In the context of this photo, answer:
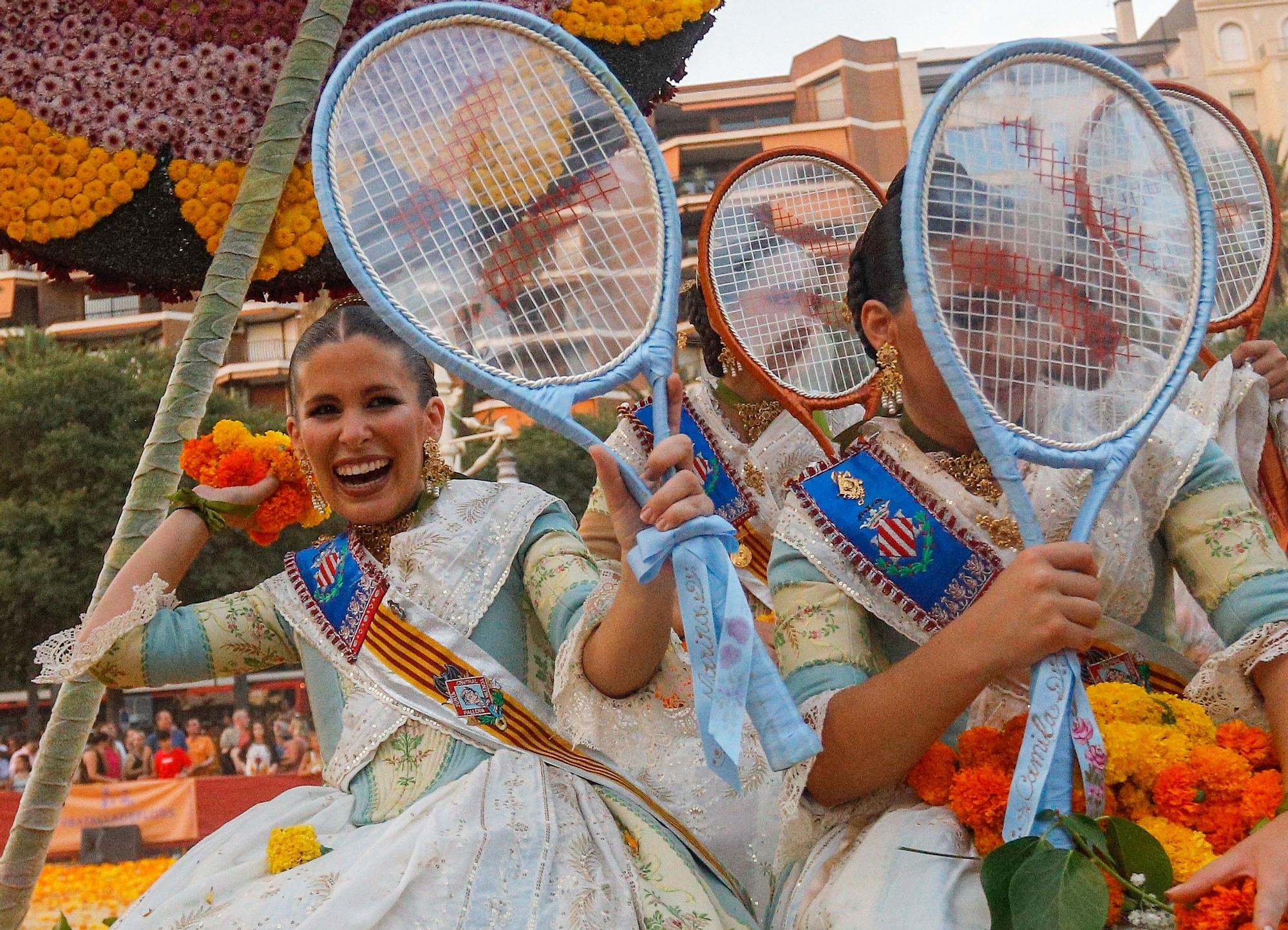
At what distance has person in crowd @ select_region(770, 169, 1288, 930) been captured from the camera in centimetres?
228

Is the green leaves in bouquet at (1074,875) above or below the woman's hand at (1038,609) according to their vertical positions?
below

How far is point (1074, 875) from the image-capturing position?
6.75ft

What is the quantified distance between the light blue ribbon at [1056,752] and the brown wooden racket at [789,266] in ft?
7.25

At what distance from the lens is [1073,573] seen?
2217mm

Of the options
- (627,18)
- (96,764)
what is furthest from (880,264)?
(96,764)

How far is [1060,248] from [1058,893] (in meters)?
1.11

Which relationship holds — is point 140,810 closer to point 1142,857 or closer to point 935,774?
point 935,774

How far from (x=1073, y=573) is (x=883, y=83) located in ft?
167

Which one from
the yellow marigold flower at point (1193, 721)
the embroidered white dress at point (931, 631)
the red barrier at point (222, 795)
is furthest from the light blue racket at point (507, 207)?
the red barrier at point (222, 795)

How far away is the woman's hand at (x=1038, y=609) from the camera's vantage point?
86.0 inches

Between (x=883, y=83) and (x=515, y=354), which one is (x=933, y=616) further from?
(x=883, y=83)

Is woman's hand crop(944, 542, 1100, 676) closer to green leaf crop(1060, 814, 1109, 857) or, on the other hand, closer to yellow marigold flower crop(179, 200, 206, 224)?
green leaf crop(1060, 814, 1109, 857)

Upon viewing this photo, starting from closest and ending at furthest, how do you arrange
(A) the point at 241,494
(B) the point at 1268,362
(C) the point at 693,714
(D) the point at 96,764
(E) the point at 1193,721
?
(E) the point at 1193,721 → (C) the point at 693,714 → (A) the point at 241,494 → (B) the point at 1268,362 → (D) the point at 96,764

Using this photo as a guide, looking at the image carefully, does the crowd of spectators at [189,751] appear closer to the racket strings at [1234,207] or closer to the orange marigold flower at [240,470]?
the orange marigold flower at [240,470]
